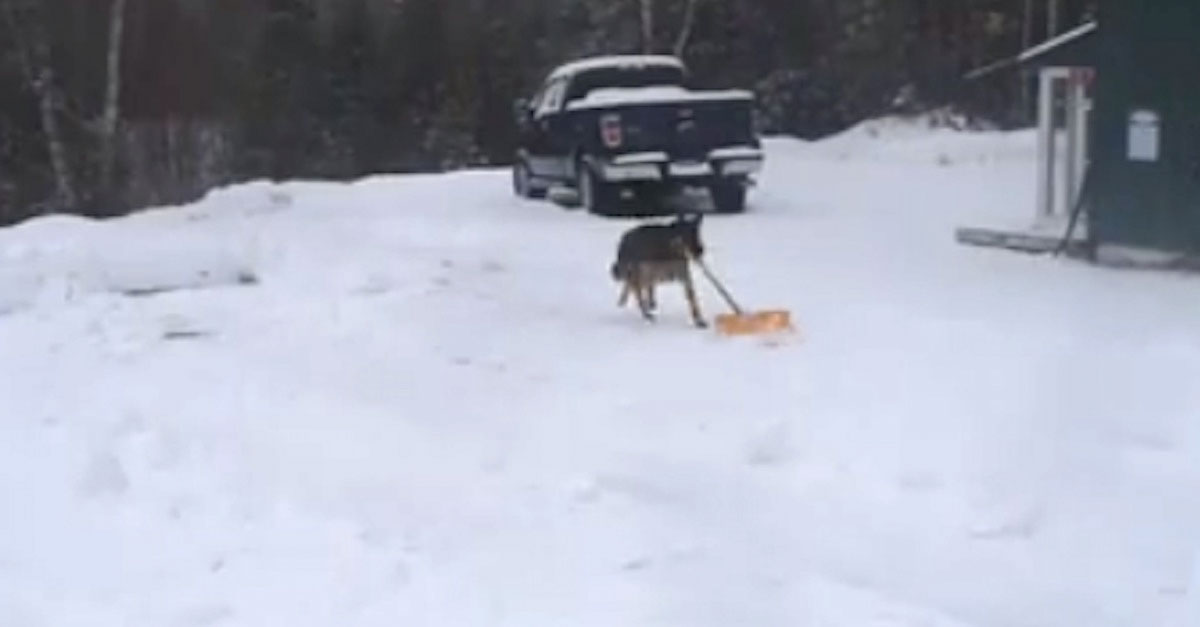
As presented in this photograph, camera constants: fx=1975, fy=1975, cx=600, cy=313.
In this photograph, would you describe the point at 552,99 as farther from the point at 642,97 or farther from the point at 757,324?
the point at 757,324

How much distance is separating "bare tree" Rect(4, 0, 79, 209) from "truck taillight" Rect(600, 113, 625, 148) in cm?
1156

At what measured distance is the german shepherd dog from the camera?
12.0m

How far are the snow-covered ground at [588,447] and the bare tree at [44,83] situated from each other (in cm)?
1383

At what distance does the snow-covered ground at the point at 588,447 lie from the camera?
6434 millimetres

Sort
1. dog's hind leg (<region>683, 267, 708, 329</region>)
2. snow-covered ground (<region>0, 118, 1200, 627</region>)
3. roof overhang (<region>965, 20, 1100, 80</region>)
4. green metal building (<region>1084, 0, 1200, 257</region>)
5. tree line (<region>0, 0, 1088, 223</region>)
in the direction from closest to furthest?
1. snow-covered ground (<region>0, 118, 1200, 627</region>)
2. dog's hind leg (<region>683, 267, 708, 329</region>)
3. green metal building (<region>1084, 0, 1200, 257</region>)
4. roof overhang (<region>965, 20, 1100, 80</region>)
5. tree line (<region>0, 0, 1088, 223</region>)

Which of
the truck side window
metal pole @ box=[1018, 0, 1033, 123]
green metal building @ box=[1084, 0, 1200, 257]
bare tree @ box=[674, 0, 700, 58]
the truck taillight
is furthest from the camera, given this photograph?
bare tree @ box=[674, 0, 700, 58]

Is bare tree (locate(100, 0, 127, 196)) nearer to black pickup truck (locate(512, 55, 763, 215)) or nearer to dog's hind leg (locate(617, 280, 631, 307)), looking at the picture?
black pickup truck (locate(512, 55, 763, 215))

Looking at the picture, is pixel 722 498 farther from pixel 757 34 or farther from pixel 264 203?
pixel 757 34

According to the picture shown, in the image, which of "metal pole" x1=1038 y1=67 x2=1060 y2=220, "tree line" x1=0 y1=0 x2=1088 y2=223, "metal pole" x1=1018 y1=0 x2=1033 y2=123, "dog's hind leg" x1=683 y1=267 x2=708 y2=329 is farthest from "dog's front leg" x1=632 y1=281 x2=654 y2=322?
"tree line" x1=0 y1=0 x2=1088 y2=223

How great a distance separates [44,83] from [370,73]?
5.36 meters

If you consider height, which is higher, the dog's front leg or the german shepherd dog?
the german shepherd dog

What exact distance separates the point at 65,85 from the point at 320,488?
23.3 metres

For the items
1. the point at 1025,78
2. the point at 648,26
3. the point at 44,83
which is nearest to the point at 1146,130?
the point at 1025,78

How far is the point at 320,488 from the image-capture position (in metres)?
7.76
